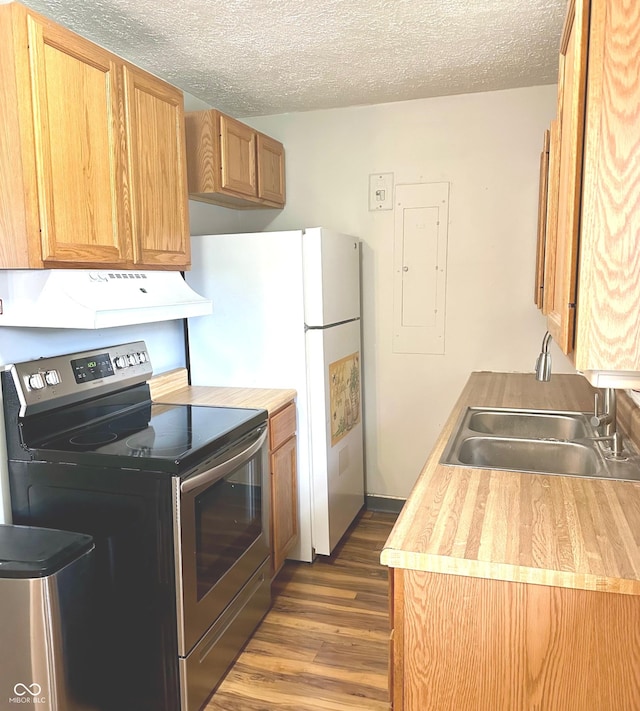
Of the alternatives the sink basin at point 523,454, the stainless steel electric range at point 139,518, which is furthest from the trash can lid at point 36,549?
the sink basin at point 523,454

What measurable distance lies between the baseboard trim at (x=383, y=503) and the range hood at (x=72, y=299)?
6.75ft

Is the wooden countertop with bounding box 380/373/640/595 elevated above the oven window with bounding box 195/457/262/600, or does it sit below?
above

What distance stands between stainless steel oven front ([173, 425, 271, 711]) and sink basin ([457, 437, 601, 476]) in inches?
33.3

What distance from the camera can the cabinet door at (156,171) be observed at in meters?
2.07

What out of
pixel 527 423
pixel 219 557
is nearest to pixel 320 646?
pixel 219 557

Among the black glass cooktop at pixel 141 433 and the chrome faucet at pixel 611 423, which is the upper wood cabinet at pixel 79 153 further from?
the chrome faucet at pixel 611 423

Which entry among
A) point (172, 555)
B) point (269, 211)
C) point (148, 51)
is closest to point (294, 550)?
point (172, 555)

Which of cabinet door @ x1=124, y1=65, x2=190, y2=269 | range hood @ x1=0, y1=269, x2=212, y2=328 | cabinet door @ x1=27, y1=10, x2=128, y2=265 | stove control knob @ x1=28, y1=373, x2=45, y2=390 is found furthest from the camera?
cabinet door @ x1=124, y1=65, x2=190, y2=269

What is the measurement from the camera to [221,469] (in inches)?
79.7

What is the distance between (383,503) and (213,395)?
143 centimetres

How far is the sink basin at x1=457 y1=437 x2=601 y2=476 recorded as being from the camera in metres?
1.96

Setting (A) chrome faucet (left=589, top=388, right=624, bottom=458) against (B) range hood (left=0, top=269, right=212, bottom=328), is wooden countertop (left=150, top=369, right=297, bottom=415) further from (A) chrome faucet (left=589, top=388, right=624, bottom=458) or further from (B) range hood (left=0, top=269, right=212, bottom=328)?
(A) chrome faucet (left=589, top=388, right=624, bottom=458)

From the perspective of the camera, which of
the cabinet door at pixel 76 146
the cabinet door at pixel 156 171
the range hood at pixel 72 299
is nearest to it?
the cabinet door at pixel 76 146

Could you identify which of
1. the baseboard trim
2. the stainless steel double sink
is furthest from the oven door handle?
the baseboard trim
